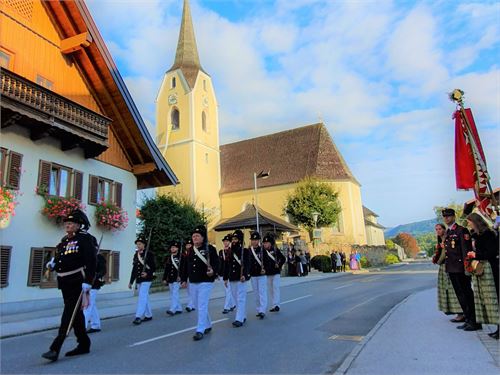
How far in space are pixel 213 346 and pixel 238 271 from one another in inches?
116

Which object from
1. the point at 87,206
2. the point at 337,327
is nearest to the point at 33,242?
the point at 87,206

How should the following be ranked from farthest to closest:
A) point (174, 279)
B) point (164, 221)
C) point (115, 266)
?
point (164, 221)
point (115, 266)
point (174, 279)

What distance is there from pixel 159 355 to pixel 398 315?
18.1 feet

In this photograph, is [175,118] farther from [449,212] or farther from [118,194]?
[449,212]

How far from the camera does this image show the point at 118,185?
17.8 metres

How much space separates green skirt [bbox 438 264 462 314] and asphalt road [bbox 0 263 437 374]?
1.59 m

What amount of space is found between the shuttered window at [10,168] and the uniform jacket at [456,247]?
12.4 m

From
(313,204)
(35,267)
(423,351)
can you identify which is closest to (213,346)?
(423,351)

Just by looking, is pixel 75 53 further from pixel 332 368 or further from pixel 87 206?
pixel 332 368

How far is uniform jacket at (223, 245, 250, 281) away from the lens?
9.48 meters

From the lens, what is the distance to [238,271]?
9.52 meters

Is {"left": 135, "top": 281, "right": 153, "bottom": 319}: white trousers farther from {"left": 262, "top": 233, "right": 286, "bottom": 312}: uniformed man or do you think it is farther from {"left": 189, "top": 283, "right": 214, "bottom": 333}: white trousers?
{"left": 262, "top": 233, "right": 286, "bottom": 312}: uniformed man

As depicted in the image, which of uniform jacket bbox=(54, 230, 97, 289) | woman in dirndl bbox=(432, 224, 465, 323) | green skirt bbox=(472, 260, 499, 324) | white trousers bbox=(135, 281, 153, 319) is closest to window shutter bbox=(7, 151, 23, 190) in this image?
white trousers bbox=(135, 281, 153, 319)

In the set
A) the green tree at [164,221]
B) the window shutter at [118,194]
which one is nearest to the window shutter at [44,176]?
the window shutter at [118,194]
